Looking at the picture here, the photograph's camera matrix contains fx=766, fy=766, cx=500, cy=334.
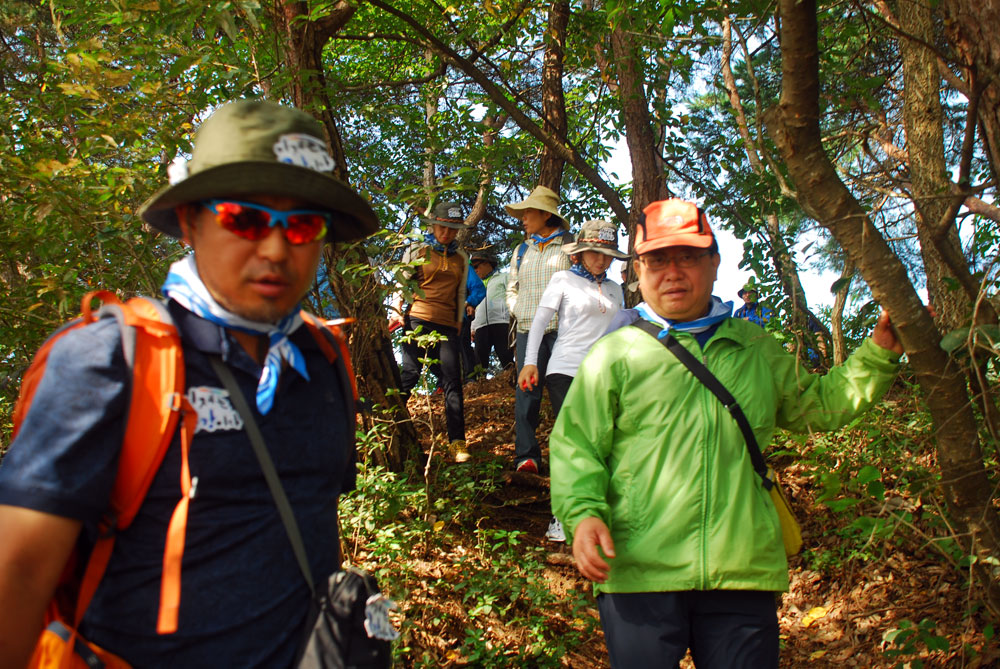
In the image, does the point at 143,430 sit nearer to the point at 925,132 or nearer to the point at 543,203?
the point at 543,203

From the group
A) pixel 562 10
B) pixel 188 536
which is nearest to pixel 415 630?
pixel 188 536

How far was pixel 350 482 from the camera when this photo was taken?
2.14m

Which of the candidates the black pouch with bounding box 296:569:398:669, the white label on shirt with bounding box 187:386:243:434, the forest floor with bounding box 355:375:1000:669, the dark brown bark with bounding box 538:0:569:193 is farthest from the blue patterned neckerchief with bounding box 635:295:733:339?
the dark brown bark with bounding box 538:0:569:193

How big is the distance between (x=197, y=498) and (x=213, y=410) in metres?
0.18

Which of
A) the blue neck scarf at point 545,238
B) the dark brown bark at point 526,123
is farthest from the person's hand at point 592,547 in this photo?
the dark brown bark at point 526,123

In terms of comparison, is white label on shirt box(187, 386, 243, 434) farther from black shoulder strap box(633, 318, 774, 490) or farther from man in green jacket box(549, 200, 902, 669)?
black shoulder strap box(633, 318, 774, 490)

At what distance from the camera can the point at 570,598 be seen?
15.0 feet

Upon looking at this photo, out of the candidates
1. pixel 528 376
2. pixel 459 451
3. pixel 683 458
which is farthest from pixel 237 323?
pixel 459 451

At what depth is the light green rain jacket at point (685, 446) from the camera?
243cm

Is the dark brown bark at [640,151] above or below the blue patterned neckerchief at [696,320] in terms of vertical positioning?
above

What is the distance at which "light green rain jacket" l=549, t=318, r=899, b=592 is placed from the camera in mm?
2428

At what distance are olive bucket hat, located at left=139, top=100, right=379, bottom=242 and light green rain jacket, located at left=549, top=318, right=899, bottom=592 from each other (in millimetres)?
1191

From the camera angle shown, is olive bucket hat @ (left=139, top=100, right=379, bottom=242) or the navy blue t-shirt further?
olive bucket hat @ (left=139, top=100, right=379, bottom=242)

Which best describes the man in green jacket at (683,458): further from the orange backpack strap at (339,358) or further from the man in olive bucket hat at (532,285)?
the man in olive bucket hat at (532,285)
